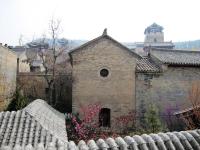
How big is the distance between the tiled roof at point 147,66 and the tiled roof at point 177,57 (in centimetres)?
70

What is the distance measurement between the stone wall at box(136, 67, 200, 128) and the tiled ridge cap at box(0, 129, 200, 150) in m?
17.2

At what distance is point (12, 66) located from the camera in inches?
1077

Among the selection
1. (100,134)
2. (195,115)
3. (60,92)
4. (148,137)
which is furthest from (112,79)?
(148,137)

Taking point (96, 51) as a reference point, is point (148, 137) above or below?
below

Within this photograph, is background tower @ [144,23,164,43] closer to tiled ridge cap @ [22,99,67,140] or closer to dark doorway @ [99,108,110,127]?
dark doorway @ [99,108,110,127]

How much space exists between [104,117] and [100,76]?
→ 3060mm

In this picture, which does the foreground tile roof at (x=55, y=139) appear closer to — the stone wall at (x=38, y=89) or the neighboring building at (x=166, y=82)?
the neighboring building at (x=166, y=82)

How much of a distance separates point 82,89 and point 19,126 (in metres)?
10.5

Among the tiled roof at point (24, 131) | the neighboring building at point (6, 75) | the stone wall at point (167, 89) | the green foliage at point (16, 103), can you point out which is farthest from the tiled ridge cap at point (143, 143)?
the green foliage at point (16, 103)

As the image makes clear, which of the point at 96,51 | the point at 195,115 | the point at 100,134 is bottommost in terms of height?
the point at 100,134

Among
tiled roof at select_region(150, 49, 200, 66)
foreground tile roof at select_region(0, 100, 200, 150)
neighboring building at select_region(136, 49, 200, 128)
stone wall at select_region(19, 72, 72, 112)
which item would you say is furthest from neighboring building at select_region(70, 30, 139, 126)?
foreground tile roof at select_region(0, 100, 200, 150)

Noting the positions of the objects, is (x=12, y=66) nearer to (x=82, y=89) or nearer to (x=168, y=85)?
(x=82, y=89)

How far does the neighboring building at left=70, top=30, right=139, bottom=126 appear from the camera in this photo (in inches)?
899

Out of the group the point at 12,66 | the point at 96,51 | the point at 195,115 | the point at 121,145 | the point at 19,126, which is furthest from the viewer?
the point at 12,66
